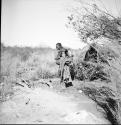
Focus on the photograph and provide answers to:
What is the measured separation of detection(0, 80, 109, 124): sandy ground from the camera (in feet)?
6.04

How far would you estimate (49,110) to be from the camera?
209cm

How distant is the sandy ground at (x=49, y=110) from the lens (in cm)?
184

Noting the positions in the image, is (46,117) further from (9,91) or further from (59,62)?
(59,62)

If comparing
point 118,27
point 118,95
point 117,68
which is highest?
point 118,27

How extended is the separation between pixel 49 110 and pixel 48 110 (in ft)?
0.04

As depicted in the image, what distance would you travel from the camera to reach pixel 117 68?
6.89ft

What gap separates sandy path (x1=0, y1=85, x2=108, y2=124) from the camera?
72.7 inches

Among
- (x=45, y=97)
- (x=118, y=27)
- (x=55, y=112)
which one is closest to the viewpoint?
(x=55, y=112)

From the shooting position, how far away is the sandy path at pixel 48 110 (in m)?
1.85

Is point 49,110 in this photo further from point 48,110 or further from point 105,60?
point 105,60

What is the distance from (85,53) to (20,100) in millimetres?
2021

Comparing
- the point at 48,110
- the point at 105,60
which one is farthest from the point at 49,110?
the point at 105,60

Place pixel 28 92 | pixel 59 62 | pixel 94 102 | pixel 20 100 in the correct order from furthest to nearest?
1. pixel 59 62
2. pixel 28 92
3. pixel 20 100
4. pixel 94 102

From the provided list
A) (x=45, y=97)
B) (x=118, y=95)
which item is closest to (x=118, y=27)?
(x=118, y=95)
